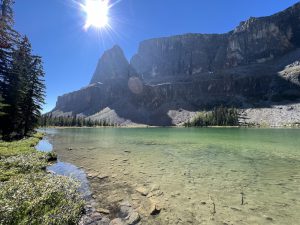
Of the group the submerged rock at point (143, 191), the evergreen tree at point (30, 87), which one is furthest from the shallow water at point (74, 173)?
the evergreen tree at point (30, 87)

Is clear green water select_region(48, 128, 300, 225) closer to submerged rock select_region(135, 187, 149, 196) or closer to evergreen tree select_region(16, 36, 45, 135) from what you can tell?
submerged rock select_region(135, 187, 149, 196)

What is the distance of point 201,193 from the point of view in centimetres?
1548

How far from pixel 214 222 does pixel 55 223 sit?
7388mm

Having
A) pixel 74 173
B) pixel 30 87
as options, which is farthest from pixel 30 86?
pixel 74 173

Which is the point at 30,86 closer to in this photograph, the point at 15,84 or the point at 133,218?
the point at 15,84

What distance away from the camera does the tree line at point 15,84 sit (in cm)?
3175

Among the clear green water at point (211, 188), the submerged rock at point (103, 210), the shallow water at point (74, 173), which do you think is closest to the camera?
the clear green water at point (211, 188)

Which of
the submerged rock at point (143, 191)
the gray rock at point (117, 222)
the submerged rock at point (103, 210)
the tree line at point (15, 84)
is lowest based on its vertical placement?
the gray rock at point (117, 222)

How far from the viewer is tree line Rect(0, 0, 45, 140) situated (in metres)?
31.7

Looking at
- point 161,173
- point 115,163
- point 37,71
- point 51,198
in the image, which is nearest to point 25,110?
point 37,71

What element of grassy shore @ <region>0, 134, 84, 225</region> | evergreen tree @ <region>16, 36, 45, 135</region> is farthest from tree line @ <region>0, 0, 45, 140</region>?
grassy shore @ <region>0, 134, 84, 225</region>

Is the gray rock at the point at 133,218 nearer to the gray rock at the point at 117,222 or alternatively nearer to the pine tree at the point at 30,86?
the gray rock at the point at 117,222

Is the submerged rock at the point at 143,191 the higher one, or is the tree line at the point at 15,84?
the tree line at the point at 15,84

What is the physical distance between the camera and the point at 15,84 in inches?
1832
